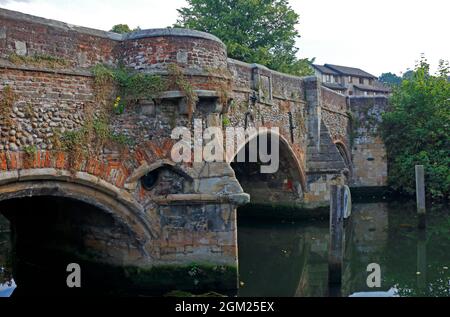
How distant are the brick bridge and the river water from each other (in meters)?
1.33

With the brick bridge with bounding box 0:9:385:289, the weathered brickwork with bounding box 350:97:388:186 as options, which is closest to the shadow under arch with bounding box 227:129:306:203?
the brick bridge with bounding box 0:9:385:289

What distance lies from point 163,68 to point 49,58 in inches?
82.4

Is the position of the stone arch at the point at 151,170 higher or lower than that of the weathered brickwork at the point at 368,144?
lower

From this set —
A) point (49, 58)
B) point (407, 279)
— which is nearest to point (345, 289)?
point (407, 279)

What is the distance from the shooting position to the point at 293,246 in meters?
14.4

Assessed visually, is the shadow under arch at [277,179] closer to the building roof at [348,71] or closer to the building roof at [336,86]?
the building roof at [336,86]

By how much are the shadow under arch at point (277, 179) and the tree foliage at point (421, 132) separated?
7054 millimetres

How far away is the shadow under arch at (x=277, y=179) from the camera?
55.8 feet

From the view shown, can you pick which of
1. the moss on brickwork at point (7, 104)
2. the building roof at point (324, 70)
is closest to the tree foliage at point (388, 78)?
the building roof at point (324, 70)

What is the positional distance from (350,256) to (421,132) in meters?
10.8

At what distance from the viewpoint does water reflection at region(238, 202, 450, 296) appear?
408 inches

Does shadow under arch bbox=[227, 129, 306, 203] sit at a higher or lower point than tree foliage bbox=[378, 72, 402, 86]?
lower

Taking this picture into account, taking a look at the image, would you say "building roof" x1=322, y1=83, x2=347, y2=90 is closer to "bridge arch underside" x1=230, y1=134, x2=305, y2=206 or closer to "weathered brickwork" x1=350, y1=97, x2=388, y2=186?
"weathered brickwork" x1=350, y1=97, x2=388, y2=186
